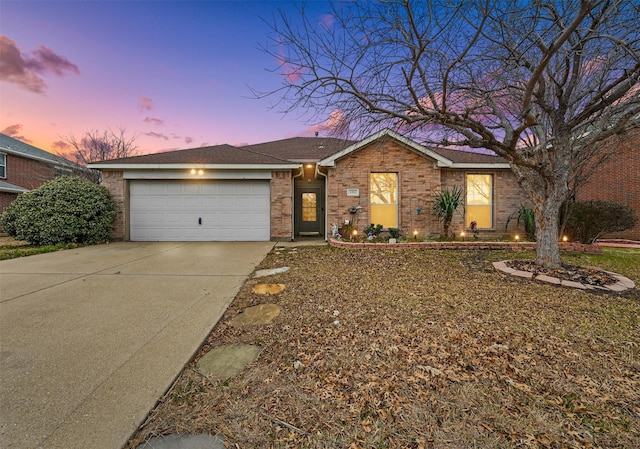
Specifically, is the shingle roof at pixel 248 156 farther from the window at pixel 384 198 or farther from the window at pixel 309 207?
the window at pixel 309 207

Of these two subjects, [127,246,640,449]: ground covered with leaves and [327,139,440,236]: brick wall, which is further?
[327,139,440,236]: brick wall

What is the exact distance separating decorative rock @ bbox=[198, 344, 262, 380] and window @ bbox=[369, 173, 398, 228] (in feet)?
24.6

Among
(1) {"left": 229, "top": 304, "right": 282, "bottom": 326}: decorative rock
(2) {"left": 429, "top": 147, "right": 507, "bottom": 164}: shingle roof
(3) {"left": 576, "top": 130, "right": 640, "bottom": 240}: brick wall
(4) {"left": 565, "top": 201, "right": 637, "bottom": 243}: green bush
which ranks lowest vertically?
(1) {"left": 229, "top": 304, "right": 282, "bottom": 326}: decorative rock

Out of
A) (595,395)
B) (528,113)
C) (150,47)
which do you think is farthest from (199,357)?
(150,47)

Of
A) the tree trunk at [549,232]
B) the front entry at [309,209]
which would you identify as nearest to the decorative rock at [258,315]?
the tree trunk at [549,232]

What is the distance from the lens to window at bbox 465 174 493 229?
31.6 ft

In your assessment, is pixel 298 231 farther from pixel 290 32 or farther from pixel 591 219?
pixel 591 219

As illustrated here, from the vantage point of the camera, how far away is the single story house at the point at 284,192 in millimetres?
9156

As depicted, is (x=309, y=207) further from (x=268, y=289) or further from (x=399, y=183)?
(x=268, y=289)

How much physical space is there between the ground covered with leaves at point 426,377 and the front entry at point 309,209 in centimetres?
810

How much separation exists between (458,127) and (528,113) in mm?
1009

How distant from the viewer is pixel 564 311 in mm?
3080

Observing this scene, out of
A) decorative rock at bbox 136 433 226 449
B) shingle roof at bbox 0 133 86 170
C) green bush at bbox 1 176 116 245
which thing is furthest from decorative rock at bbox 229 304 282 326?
shingle roof at bbox 0 133 86 170

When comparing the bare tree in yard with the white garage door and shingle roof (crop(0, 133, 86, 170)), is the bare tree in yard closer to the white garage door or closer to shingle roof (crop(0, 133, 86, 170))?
the white garage door
